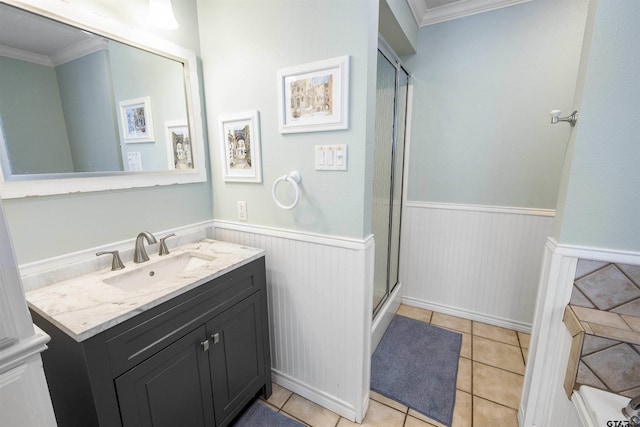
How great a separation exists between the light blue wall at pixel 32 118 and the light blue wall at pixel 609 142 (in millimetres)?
2094

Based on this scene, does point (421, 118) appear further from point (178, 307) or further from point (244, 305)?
point (178, 307)

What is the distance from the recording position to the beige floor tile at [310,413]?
149 centimetres

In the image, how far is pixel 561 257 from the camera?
1.17 meters

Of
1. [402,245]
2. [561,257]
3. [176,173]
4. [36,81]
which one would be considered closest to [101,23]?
[36,81]

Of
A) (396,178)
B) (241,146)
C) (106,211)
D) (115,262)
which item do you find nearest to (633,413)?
(396,178)

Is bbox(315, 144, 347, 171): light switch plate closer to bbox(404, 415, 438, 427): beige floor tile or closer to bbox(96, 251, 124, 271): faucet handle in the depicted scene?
bbox(96, 251, 124, 271): faucet handle

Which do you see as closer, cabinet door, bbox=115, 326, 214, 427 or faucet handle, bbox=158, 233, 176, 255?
cabinet door, bbox=115, 326, 214, 427

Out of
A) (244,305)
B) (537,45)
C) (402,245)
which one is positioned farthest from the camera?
(402,245)

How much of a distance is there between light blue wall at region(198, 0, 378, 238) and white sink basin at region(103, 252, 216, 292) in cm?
37

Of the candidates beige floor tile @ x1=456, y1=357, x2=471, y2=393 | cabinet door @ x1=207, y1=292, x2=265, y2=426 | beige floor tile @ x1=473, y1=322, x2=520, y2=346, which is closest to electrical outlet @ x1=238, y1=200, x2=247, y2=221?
cabinet door @ x1=207, y1=292, x2=265, y2=426

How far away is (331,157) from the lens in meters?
1.33

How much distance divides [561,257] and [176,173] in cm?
193

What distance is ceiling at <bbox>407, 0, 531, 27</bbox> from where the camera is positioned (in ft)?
6.39

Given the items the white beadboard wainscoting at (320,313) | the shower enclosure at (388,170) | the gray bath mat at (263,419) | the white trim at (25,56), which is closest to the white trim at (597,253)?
the white beadboard wainscoting at (320,313)
